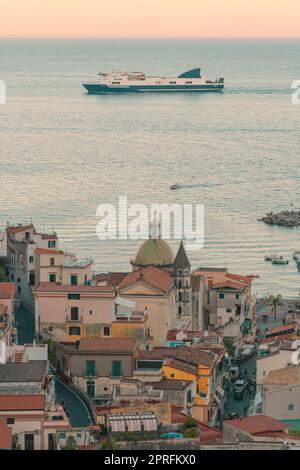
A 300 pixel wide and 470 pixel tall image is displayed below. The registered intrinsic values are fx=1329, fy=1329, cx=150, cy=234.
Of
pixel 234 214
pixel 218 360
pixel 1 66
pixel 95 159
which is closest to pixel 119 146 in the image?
pixel 95 159

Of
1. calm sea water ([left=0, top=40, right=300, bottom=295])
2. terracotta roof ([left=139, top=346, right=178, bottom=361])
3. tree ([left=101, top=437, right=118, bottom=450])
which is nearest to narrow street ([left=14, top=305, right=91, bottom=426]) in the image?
terracotta roof ([left=139, top=346, right=178, bottom=361])

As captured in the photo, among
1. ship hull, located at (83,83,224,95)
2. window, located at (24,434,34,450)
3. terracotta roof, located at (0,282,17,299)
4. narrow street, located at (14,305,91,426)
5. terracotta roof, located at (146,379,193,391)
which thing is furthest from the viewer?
ship hull, located at (83,83,224,95)

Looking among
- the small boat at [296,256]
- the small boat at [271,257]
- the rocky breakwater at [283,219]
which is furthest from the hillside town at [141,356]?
the rocky breakwater at [283,219]

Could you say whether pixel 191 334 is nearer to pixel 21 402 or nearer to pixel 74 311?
pixel 74 311

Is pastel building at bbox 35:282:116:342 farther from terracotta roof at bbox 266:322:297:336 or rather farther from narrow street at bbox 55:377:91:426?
terracotta roof at bbox 266:322:297:336

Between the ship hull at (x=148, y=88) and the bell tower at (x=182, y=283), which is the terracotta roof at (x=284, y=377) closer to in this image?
the bell tower at (x=182, y=283)

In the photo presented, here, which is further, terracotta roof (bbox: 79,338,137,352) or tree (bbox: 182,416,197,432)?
terracotta roof (bbox: 79,338,137,352)
